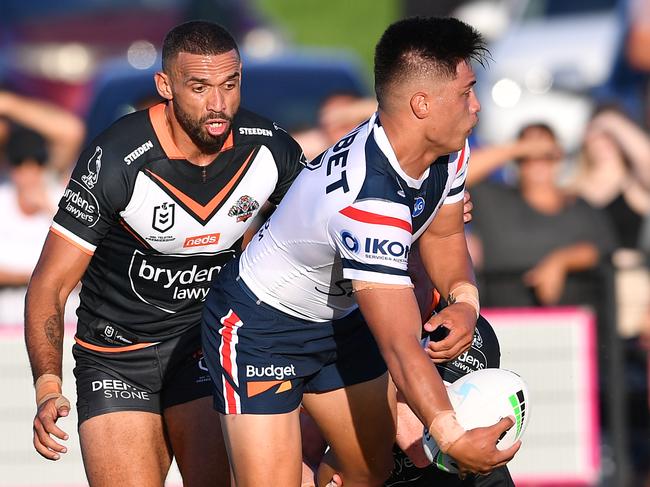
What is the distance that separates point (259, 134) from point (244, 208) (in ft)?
1.05

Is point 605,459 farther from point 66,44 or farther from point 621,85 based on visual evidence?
point 66,44

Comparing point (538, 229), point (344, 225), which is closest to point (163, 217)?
point (344, 225)

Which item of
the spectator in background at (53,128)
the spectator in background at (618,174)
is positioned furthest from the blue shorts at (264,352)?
the spectator in background at (53,128)

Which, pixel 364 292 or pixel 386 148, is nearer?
pixel 364 292

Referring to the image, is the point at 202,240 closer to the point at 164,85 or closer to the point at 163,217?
the point at 163,217

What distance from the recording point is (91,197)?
529 cm

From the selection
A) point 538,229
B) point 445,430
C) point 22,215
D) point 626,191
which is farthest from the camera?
point 626,191

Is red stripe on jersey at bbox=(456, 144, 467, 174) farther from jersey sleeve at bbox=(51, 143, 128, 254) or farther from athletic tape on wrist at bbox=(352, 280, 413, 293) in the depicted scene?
jersey sleeve at bbox=(51, 143, 128, 254)

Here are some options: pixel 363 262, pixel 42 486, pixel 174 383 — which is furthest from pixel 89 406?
pixel 42 486

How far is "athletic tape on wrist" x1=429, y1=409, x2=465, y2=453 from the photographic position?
4.41 metres

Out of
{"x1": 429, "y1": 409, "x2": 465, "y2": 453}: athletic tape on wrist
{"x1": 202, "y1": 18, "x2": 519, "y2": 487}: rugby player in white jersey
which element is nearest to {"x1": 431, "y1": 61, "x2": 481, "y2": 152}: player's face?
{"x1": 202, "y1": 18, "x2": 519, "y2": 487}: rugby player in white jersey

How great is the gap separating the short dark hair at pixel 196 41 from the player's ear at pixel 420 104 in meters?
1.07

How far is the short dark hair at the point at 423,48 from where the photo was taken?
466 cm

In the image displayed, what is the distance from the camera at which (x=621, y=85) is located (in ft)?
39.2
